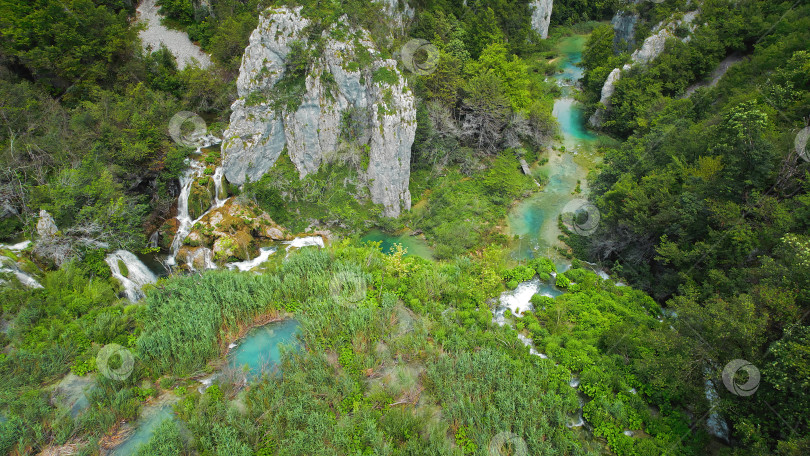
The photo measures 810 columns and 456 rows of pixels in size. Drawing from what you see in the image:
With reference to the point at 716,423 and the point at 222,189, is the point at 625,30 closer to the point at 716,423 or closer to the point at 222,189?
the point at 716,423

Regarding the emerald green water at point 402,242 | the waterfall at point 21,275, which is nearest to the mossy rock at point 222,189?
the emerald green water at point 402,242

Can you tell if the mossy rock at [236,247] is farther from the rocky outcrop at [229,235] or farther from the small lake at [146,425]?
the small lake at [146,425]

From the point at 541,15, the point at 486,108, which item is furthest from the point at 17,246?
the point at 541,15

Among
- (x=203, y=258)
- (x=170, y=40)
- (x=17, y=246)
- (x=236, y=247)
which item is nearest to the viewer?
(x=17, y=246)

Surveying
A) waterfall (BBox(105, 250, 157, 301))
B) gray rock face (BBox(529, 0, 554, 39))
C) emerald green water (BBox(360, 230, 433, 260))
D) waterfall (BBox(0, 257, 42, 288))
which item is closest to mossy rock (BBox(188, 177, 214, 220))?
waterfall (BBox(105, 250, 157, 301))

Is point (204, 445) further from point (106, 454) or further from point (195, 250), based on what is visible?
point (195, 250)

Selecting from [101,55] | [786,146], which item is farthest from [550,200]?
[101,55]
